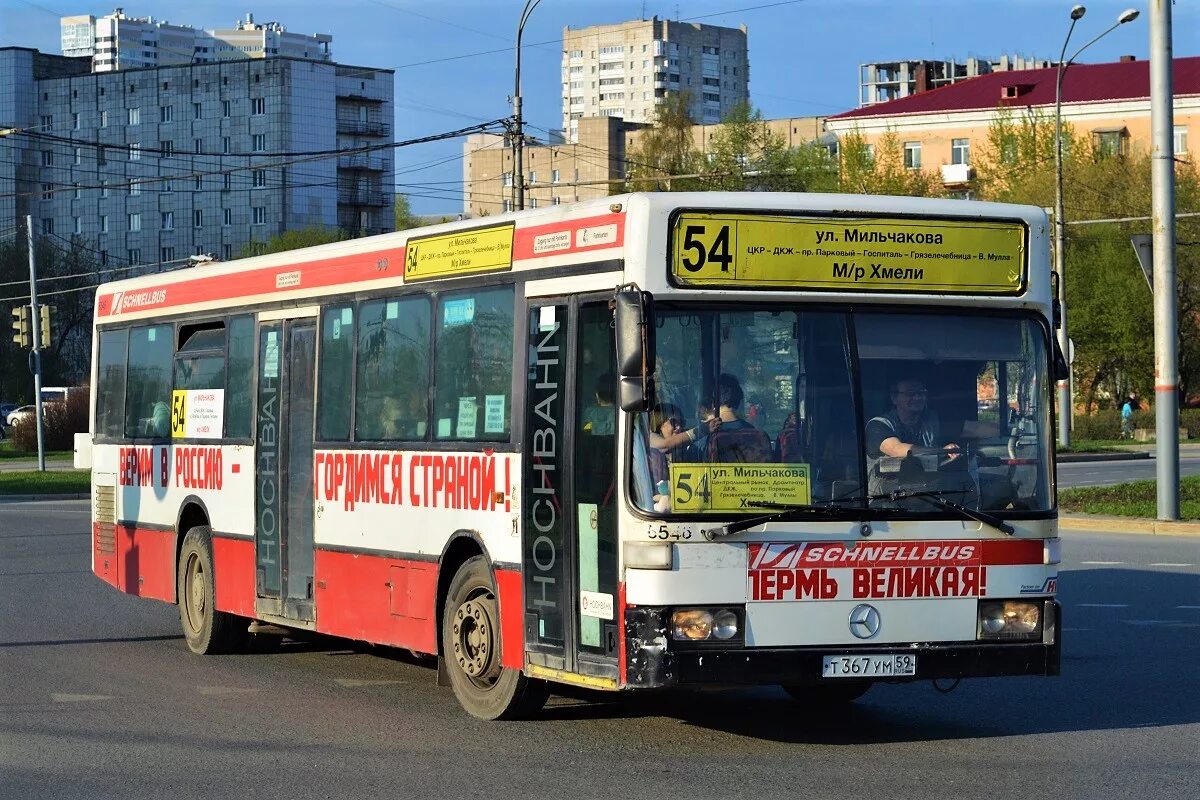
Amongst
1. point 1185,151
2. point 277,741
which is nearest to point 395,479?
point 277,741

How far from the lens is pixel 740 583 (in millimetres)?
8914

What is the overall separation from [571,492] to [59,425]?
56716 millimetres

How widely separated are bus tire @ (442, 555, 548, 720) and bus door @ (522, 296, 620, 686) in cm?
41

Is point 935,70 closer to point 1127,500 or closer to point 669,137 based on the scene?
point 669,137

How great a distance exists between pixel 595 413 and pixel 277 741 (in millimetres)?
2392

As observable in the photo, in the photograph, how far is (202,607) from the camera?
46.5 ft

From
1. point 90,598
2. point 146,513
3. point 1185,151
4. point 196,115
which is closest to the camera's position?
point 146,513

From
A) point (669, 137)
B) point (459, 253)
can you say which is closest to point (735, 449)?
point (459, 253)

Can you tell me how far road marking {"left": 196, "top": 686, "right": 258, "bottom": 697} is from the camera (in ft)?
38.6

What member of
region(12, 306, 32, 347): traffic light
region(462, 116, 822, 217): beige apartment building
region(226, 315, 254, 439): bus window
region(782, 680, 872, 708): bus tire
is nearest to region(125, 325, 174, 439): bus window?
region(226, 315, 254, 439): bus window

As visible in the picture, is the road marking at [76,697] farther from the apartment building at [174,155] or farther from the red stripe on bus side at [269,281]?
the apartment building at [174,155]

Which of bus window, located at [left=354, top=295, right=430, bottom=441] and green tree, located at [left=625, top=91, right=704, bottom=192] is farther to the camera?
green tree, located at [left=625, top=91, right=704, bottom=192]

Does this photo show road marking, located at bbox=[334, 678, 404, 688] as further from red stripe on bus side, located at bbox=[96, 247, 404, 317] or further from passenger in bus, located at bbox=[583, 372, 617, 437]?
passenger in bus, located at bbox=[583, 372, 617, 437]

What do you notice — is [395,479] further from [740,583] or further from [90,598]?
[90,598]
